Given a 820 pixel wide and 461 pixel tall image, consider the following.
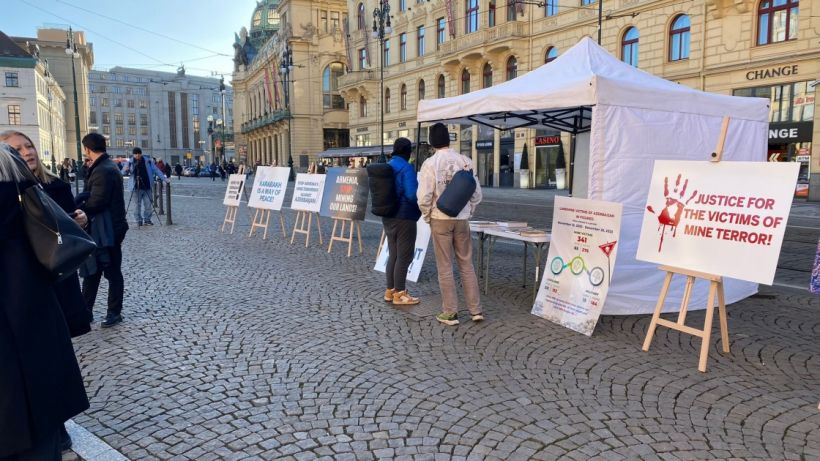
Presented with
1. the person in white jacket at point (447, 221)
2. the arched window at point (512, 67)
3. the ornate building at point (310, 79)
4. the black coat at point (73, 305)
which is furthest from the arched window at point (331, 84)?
the black coat at point (73, 305)

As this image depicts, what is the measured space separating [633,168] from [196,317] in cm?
492

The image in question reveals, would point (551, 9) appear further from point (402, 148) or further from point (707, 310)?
point (707, 310)

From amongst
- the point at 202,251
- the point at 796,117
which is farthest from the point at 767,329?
the point at 796,117

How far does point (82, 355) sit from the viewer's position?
4.97 m

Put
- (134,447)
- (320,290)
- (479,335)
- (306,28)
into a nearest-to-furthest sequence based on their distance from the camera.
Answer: (134,447) → (479,335) → (320,290) → (306,28)

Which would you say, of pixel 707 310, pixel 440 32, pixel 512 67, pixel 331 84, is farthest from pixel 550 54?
pixel 331 84

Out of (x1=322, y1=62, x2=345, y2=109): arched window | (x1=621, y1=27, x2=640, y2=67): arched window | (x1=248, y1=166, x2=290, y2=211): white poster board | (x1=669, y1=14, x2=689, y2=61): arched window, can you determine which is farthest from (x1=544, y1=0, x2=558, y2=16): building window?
(x1=322, y1=62, x2=345, y2=109): arched window

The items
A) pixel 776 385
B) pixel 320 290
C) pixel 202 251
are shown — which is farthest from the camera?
pixel 202 251

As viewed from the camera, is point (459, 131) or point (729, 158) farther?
point (459, 131)

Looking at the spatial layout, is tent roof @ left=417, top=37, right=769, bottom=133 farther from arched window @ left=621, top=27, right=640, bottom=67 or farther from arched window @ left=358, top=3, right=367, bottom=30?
arched window @ left=358, top=3, right=367, bottom=30

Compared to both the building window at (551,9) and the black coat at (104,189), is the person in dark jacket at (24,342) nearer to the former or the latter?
the black coat at (104,189)

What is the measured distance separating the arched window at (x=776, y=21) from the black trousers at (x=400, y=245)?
72.5 feet

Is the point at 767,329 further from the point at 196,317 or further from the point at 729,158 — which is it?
the point at 196,317

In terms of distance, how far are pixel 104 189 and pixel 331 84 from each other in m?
61.0
